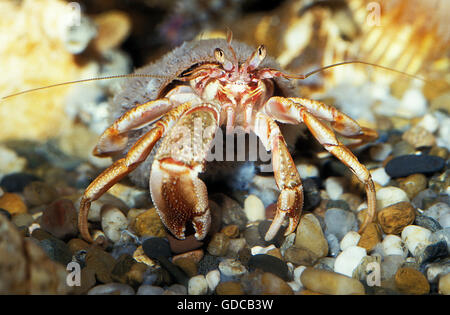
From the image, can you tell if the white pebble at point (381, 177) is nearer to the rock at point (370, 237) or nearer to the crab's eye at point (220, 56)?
the rock at point (370, 237)

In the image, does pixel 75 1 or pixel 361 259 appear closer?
pixel 361 259

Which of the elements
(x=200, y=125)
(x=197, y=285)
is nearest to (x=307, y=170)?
(x=200, y=125)

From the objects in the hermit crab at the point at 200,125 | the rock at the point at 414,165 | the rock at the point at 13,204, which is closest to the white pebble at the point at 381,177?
the rock at the point at 414,165

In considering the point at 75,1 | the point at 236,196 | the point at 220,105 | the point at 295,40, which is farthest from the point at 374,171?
the point at 75,1

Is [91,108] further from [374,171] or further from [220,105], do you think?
[374,171]

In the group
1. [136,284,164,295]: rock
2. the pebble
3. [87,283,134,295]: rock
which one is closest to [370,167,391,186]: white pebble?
the pebble
